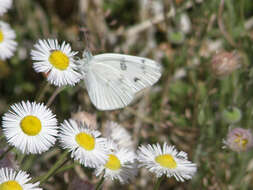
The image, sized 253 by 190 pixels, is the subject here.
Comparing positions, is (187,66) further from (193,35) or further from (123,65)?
(123,65)

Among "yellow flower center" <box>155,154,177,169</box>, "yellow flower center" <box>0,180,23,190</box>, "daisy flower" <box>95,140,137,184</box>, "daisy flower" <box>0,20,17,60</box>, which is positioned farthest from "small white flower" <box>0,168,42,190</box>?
"daisy flower" <box>0,20,17,60</box>

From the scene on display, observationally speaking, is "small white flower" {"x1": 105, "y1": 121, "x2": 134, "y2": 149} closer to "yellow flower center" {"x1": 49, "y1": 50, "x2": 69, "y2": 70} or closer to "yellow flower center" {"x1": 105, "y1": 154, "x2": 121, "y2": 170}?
"yellow flower center" {"x1": 105, "y1": 154, "x2": 121, "y2": 170}

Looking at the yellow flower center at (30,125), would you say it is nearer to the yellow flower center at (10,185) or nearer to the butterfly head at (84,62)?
the yellow flower center at (10,185)

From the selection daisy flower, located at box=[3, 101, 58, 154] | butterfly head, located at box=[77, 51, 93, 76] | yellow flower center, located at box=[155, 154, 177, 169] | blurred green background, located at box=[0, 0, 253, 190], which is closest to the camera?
daisy flower, located at box=[3, 101, 58, 154]

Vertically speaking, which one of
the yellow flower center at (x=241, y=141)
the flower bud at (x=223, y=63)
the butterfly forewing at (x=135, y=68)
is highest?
the flower bud at (x=223, y=63)

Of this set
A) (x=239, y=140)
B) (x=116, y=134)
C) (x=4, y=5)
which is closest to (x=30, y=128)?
(x=116, y=134)

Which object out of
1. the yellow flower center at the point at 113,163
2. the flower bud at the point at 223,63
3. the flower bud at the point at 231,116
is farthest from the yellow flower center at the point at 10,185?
the flower bud at the point at 223,63
